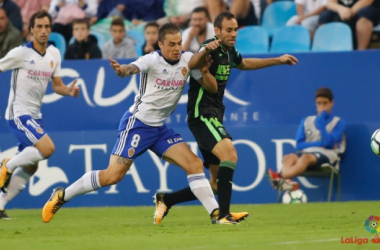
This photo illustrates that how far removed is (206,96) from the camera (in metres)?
9.69

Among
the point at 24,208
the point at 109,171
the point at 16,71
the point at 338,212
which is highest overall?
the point at 16,71

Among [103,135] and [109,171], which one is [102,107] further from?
[109,171]

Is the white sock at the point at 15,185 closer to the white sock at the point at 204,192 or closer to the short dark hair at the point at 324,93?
the white sock at the point at 204,192

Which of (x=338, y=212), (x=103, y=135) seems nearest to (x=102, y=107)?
(x=103, y=135)

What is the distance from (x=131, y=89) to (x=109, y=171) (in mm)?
5592

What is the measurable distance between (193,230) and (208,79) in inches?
62.2

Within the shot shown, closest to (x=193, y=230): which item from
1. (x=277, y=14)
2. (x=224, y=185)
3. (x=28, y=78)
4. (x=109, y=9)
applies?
(x=224, y=185)

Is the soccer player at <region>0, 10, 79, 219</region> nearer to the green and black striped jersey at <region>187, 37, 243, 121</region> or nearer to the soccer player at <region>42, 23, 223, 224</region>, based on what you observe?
the soccer player at <region>42, 23, 223, 224</region>

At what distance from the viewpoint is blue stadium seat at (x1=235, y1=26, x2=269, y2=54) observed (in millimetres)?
15531

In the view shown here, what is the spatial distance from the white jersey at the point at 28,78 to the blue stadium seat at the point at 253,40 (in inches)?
172

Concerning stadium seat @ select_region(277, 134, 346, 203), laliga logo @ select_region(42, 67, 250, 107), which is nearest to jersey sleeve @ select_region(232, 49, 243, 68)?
stadium seat @ select_region(277, 134, 346, 203)

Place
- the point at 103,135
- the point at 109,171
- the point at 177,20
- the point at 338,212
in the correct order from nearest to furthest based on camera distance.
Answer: the point at 109,171 < the point at 338,212 < the point at 103,135 < the point at 177,20

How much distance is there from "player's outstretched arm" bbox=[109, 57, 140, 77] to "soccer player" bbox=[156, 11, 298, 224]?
0.60 m

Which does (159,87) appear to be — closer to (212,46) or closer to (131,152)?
(131,152)
